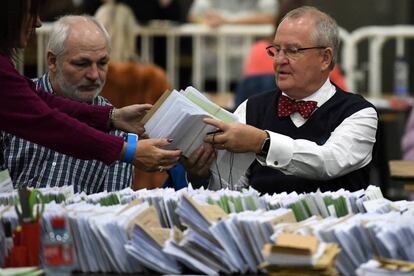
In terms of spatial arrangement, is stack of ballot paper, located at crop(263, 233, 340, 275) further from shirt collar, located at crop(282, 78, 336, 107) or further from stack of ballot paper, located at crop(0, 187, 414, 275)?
shirt collar, located at crop(282, 78, 336, 107)

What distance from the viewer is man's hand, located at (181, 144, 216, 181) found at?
5.14m

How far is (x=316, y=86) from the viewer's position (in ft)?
17.9

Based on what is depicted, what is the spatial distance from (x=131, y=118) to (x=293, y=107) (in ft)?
2.28

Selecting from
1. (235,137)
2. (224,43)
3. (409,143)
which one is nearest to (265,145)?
(235,137)

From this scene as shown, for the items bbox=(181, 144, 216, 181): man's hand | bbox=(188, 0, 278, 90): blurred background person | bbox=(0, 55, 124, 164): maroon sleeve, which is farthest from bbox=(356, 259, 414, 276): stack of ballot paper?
bbox=(188, 0, 278, 90): blurred background person

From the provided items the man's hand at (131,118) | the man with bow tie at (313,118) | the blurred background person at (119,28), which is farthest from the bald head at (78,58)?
the blurred background person at (119,28)

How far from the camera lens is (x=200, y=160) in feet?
17.0

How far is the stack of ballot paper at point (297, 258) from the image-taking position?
3715 millimetres

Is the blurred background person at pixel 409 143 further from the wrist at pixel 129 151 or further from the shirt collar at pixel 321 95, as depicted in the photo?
the wrist at pixel 129 151

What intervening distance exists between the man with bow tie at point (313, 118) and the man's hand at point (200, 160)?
0.08ft

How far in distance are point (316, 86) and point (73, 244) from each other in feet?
5.75

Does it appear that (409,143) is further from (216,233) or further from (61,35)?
(216,233)

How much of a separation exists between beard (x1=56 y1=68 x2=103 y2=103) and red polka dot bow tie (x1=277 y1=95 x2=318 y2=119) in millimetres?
895

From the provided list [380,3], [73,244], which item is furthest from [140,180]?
[380,3]
